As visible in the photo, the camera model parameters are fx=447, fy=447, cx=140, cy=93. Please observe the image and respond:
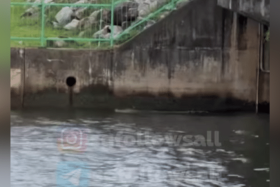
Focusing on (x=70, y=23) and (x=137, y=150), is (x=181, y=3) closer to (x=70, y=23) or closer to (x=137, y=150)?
(x=70, y=23)

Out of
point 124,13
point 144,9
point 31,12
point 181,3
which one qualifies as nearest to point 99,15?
point 124,13

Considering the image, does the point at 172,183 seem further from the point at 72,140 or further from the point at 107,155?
the point at 72,140

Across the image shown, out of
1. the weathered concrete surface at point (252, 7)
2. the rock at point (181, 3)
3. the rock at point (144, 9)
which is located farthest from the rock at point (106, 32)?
the weathered concrete surface at point (252, 7)

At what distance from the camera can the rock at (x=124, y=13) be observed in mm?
12094

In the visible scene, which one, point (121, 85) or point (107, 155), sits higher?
point (121, 85)

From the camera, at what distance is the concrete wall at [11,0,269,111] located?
1109 cm

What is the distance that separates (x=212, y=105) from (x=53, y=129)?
4.44 m

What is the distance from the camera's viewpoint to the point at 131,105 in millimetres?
11133

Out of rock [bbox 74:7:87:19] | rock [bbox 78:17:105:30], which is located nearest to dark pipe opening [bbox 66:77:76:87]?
rock [bbox 78:17:105:30]

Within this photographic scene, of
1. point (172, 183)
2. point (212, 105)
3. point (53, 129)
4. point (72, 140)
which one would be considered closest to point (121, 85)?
point (212, 105)

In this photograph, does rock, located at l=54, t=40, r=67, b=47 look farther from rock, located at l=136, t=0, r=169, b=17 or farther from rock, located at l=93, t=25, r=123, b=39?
rock, located at l=136, t=0, r=169, b=17

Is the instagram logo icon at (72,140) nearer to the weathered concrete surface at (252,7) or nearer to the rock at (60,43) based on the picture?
the rock at (60,43)

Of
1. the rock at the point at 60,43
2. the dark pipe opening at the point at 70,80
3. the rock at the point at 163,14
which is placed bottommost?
the dark pipe opening at the point at 70,80

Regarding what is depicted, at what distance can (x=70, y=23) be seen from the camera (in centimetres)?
1241
